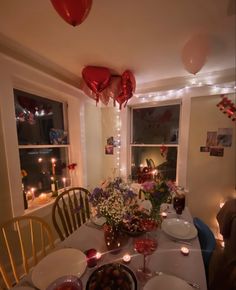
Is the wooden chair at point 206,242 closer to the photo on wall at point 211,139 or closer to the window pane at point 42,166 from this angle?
the photo on wall at point 211,139

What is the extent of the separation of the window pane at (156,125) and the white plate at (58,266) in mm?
1973

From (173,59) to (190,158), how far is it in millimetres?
1338

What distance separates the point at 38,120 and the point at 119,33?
1381 millimetres

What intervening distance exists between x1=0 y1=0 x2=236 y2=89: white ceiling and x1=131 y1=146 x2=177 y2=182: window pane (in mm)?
1263

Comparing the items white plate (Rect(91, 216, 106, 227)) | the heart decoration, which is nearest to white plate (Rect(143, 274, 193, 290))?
white plate (Rect(91, 216, 106, 227))

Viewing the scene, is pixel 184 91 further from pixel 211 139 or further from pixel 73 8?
pixel 73 8

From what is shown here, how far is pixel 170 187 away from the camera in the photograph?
107 cm

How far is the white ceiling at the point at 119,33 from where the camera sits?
0.99 metres

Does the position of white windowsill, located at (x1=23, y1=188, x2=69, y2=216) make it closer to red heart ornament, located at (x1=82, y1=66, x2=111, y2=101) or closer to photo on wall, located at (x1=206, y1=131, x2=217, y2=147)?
red heart ornament, located at (x1=82, y1=66, x2=111, y2=101)

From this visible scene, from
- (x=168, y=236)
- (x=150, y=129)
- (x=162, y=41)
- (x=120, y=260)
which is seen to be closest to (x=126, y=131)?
(x=150, y=129)

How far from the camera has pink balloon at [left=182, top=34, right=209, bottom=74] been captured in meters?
1.24

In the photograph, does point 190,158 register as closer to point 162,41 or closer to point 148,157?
point 148,157

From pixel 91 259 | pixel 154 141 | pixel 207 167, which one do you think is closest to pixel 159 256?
pixel 91 259

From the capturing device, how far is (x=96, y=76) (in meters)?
1.70
